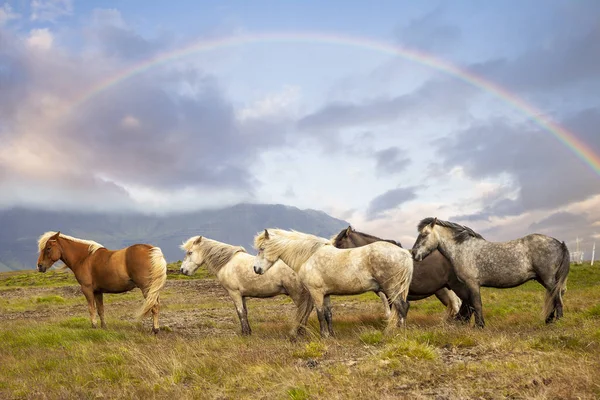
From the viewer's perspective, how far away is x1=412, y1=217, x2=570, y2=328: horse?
441 inches

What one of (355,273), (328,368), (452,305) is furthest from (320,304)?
(452,305)

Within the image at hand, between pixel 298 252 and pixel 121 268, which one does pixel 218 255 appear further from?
pixel 298 252

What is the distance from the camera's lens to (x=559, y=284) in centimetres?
1122

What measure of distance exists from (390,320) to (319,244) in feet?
8.43

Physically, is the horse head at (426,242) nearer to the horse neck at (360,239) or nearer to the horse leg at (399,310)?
the horse neck at (360,239)

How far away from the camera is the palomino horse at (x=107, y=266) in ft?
45.2

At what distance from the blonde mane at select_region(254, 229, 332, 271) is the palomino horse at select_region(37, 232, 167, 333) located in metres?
3.65

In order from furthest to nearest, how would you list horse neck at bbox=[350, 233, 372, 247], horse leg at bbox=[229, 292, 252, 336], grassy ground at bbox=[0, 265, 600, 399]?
horse neck at bbox=[350, 233, 372, 247]
horse leg at bbox=[229, 292, 252, 336]
grassy ground at bbox=[0, 265, 600, 399]

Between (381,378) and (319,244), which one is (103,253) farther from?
(381,378)

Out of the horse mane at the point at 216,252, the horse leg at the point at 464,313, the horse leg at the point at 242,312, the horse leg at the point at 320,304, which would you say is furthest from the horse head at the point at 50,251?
the horse leg at the point at 464,313

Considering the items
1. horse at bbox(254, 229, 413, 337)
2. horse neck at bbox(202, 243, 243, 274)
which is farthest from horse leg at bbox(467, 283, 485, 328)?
horse neck at bbox(202, 243, 243, 274)

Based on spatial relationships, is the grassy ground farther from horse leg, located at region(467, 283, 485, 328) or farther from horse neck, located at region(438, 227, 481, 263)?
horse neck, located at region(438, 227, 481, 263)

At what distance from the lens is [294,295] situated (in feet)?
41.3

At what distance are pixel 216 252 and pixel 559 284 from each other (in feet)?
31.4
